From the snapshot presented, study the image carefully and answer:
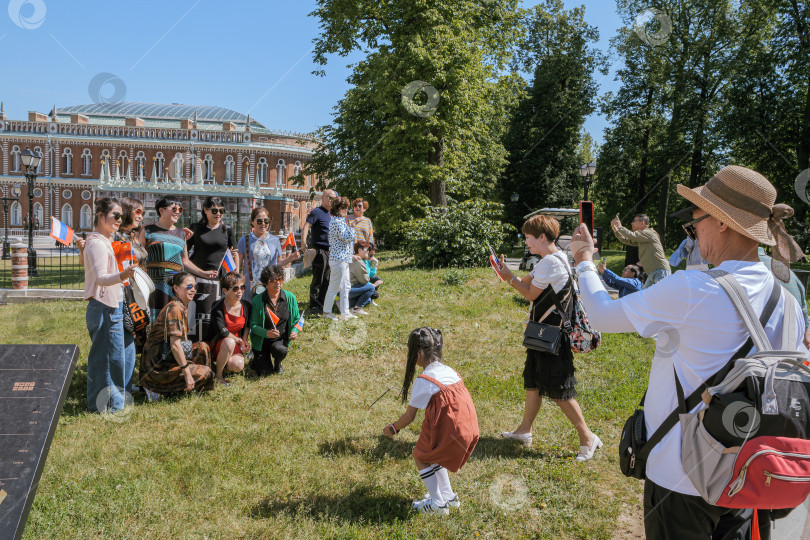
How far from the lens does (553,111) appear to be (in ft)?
129

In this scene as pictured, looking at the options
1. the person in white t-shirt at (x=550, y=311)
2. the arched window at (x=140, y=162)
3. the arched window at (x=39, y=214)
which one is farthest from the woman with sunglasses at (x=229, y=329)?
the arched window at (x=39, y=214)

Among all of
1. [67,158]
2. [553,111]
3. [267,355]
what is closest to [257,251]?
[267,355]

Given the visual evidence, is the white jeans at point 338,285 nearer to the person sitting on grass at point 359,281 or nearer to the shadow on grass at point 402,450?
the person sitting on grass at point 359,281

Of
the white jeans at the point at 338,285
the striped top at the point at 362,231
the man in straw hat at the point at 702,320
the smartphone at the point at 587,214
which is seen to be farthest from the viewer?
the striped top at the point at 362,231

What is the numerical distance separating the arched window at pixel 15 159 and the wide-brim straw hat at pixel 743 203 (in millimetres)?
79532

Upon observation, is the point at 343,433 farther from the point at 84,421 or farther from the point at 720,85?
the point at 720,85

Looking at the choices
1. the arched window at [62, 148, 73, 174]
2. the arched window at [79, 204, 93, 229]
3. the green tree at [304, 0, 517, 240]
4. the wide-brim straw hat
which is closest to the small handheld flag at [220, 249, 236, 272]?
the wide-brim straw hat

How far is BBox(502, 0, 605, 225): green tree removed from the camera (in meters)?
39.2

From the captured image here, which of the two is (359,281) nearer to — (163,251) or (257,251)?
(257,251)

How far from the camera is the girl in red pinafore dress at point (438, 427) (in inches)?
154

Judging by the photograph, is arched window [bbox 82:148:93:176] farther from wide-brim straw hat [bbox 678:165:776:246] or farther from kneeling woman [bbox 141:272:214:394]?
wide-brim straw hat [bbox 678:165:776:246]

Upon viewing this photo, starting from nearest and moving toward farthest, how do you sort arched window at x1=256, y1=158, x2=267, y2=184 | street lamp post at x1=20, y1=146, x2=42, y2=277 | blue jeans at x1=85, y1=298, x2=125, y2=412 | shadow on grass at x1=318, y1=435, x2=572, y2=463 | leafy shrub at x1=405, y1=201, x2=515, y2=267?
A: shadow on grass at x1=318, y1=435, x2=572, y2=463 → blue jeans at x1=85, y1=298, x2=125, y2=412 → leafy shrub at x1=405, y1=201, x2=515, y2=267 → street lamp post at x1=20, y1=146, x2=42, y2=277 → arched window at x1=256, y1=158, x2=267, y2=184

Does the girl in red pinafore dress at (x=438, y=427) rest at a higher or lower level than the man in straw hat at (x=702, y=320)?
lower

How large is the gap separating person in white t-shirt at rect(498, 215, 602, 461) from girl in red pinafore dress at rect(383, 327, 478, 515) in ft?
3.22
